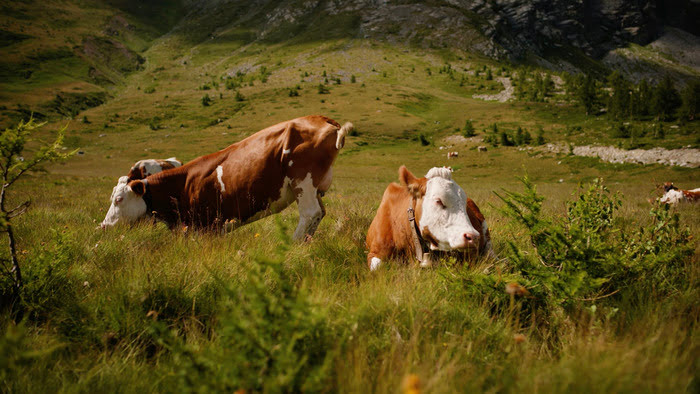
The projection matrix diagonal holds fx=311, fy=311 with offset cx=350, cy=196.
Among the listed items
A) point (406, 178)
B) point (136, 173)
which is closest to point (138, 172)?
point (136, 173)

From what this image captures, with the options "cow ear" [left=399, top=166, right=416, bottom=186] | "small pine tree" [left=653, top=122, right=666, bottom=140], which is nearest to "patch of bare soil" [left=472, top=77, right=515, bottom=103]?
"small pine tree" [left=653, top=122, right=666, bottom=140]

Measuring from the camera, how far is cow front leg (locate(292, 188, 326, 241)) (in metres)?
4.95

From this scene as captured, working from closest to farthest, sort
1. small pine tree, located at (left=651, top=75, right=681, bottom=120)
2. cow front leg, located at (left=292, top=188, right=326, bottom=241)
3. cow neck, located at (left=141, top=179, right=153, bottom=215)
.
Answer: cow front leg, located at (left=292, top=188, right=326, bottom=241) → cow neck, located at (left=141, top=179, right=153, bottom=215) → small pine tree, located at (left=651, top=75, right=681, bottom=120)

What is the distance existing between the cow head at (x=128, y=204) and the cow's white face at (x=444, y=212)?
186 inches

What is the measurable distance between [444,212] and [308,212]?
2386 millimetres

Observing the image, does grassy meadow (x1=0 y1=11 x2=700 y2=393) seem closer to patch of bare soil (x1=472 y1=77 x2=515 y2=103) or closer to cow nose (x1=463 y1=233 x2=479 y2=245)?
cow nose (x1=463 y1=233 x2=479 y2=245)

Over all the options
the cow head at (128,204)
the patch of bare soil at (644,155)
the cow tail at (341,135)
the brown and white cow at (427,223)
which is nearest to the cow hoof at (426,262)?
the brown and white cow at (427,223)

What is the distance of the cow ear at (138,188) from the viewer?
528 centimetres

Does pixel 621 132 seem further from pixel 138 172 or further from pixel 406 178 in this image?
pixel 138 172

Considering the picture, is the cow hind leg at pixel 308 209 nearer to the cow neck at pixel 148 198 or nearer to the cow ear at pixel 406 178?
the cow ear at pixel 406 178

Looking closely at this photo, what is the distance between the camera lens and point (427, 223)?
3.32 m

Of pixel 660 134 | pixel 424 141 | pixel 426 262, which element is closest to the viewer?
pixel 426 262

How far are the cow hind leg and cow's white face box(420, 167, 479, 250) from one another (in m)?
2.06

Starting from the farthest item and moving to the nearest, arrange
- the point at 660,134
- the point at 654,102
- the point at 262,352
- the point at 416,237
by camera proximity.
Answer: the point at 654,102, the point at 660,134, the point at 416,237, the point at 262,352
